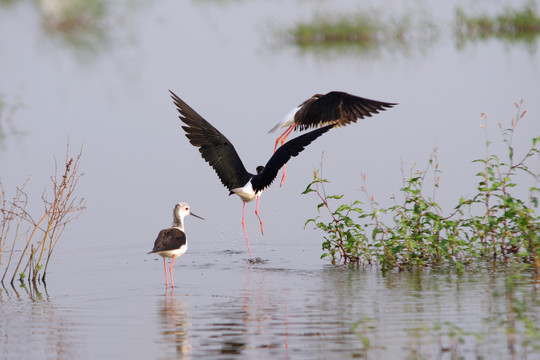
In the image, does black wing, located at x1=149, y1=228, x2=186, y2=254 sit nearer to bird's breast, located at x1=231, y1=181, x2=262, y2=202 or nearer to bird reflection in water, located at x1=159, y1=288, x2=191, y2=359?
bird reflection in water, located at x1=159, y1=288, x2=191, y2=359

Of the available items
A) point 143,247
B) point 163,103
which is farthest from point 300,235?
point 163,103

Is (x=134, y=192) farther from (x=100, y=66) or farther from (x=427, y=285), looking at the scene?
(x=100, y=66)

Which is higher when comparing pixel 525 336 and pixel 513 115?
pixel 513 115

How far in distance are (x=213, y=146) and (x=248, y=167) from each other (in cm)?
240

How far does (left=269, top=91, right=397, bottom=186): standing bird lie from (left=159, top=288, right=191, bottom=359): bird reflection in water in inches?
111

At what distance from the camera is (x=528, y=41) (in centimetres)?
1961

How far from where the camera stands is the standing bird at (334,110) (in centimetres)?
864

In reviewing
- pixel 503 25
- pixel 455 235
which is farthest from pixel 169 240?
pixel 503 25

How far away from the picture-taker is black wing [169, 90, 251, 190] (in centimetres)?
818

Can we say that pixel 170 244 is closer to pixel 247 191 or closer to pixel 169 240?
pixel 169 240

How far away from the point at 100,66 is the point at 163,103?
187 inches

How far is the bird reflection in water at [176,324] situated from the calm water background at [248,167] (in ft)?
0.07

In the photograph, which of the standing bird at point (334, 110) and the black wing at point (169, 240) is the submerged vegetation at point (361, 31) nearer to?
the standing bird at point (334, 110)

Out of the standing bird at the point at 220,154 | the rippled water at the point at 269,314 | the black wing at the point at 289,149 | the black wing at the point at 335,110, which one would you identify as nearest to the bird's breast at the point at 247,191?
the standing bird at the point at 220,154
